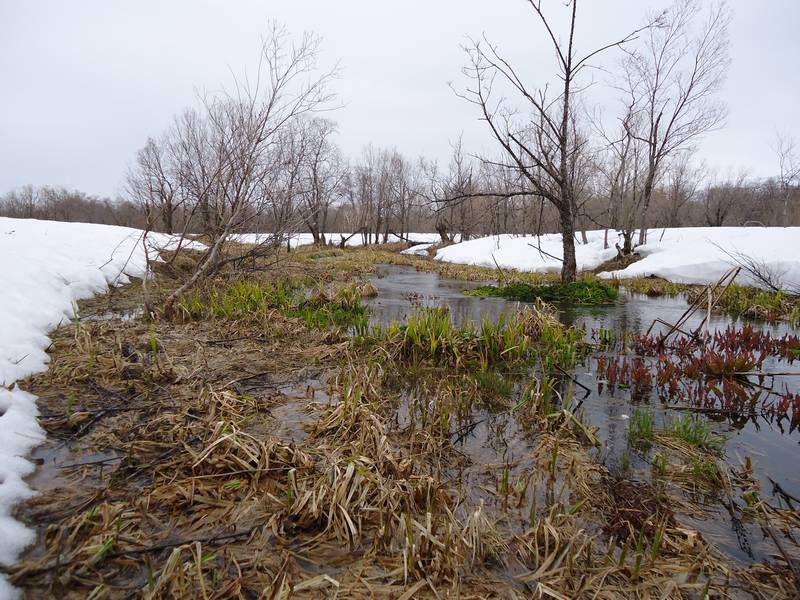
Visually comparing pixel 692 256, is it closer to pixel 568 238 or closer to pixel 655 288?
pixel 655 288

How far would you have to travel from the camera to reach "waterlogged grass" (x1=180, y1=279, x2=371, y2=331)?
7.01 meters

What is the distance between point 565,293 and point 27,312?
11.1m

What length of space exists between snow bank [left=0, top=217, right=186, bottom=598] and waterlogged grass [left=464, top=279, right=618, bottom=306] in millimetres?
8612

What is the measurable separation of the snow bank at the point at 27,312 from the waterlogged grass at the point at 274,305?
138cm

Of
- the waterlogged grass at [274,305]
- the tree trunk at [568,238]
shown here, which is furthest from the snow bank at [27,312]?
the tree trunk at [568,238]

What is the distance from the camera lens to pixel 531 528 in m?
2.17

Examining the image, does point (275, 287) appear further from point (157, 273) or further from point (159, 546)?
point (159, 546)

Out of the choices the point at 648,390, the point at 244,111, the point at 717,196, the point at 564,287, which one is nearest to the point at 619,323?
the point at 564,287

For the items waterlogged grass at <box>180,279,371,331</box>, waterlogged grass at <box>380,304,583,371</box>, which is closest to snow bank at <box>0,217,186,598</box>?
waterlogged grass at <box>180,279,371,331</box>

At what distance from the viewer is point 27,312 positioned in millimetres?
5223

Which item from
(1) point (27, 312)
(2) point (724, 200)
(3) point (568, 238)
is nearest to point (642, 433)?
(1) point (27, 312)

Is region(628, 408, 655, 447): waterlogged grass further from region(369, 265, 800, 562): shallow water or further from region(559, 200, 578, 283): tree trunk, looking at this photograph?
region(559, 200, 578, 283): tree trunk

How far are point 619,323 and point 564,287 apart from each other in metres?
2.87

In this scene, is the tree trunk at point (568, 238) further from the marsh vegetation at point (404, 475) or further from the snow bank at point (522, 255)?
the marsh vegetation at point (404, 475)
